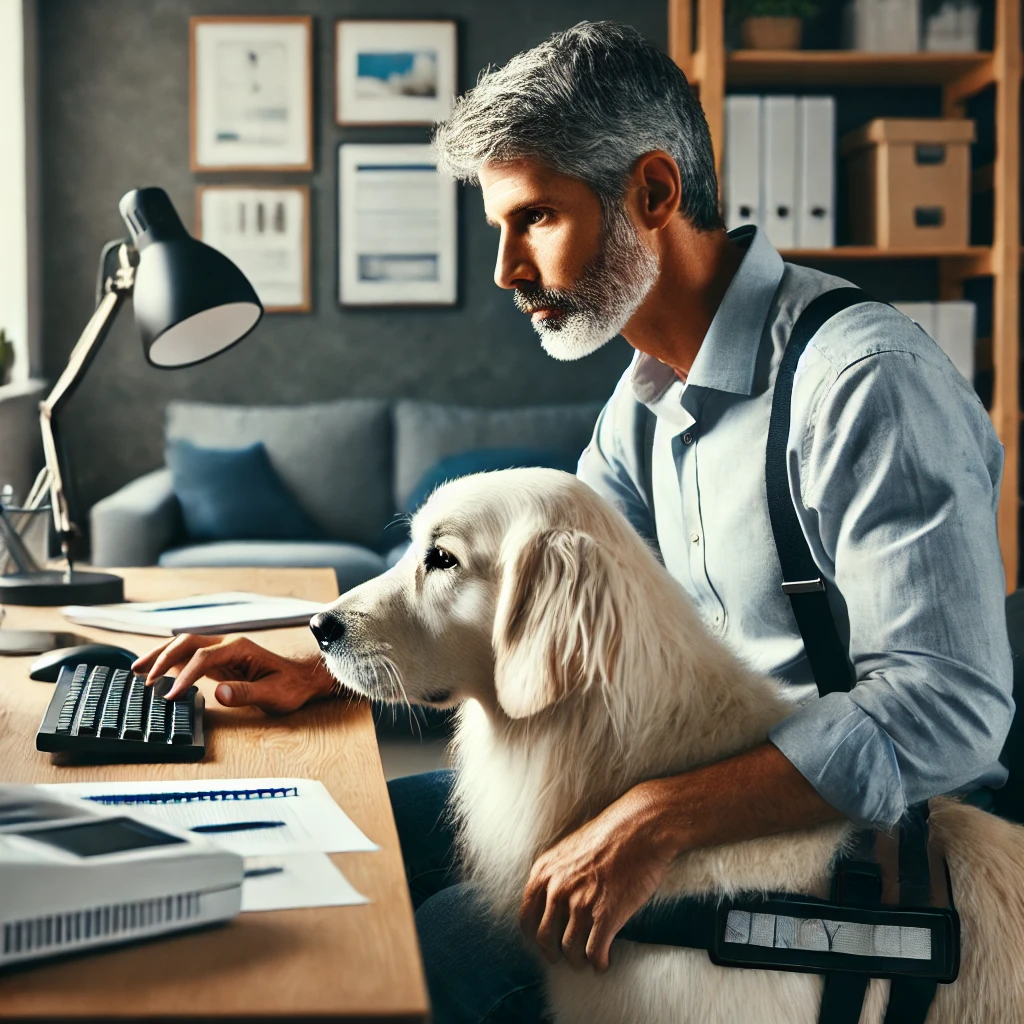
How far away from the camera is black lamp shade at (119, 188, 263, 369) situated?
5.44 ft

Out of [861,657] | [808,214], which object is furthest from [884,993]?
[808,214]

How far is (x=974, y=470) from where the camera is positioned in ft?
3.29

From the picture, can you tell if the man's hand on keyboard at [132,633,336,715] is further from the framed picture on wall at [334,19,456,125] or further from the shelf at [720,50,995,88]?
the framed picture on wall at [334,19,456,125]

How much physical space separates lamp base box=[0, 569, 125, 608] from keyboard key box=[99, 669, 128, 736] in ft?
1.91

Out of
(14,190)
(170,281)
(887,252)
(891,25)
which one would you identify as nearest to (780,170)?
(887,252)

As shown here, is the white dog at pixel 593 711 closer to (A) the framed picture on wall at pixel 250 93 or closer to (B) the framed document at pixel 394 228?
(B) the framed document at pixel 394 228

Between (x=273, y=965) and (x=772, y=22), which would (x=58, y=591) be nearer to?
(x=273, y=965)

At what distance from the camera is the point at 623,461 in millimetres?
1515

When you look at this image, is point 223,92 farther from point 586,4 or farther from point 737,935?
point 737,935

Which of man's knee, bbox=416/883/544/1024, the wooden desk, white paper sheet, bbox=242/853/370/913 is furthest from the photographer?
man's knee, bbox=416/883/544/1024

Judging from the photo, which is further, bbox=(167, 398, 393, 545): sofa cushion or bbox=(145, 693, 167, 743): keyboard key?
bbox=(167, 398, 393, 545): sofa cushion

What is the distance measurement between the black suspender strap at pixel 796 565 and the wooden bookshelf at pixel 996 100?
10.00ft

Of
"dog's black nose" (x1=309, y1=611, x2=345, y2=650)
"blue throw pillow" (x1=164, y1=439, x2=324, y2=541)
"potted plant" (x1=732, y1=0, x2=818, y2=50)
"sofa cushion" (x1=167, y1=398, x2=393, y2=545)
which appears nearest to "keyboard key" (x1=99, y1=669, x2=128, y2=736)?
"dog's black nose" (x1=309, y1=611, x2=345, y2=650)

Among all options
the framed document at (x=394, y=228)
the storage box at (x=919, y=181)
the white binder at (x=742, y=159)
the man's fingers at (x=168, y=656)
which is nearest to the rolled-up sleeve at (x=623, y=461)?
the man's fingers at (x=168, y=656)
